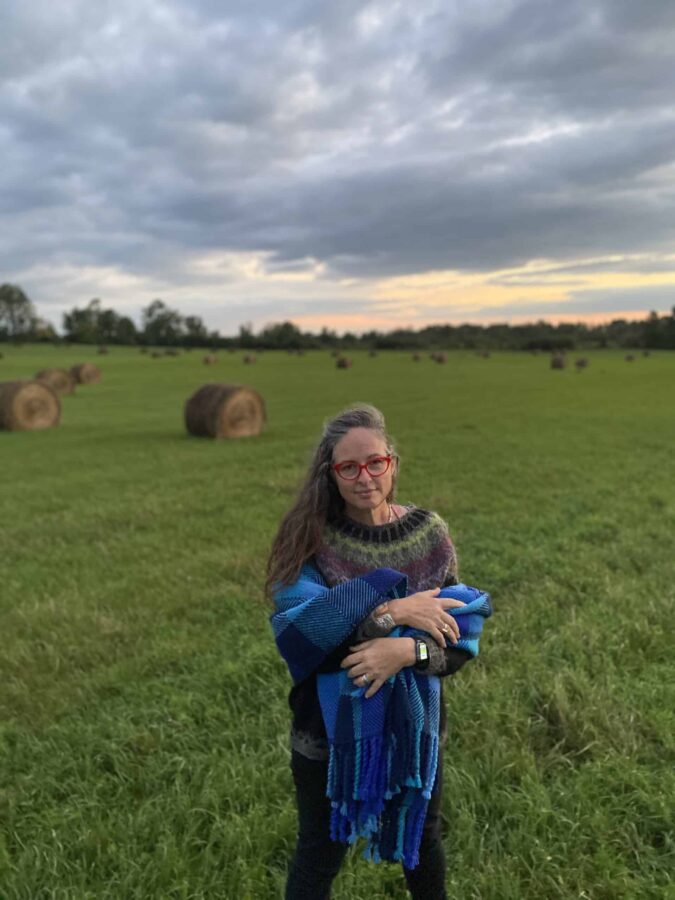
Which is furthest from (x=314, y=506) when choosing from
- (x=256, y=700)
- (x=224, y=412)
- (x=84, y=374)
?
(x=84, y=374)

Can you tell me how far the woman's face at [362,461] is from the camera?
7.25ft

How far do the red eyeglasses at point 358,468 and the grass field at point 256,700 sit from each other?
6.24 ft

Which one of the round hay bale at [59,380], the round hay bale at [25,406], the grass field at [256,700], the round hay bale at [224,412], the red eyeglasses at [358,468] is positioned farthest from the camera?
the round hay bale at [59,380]

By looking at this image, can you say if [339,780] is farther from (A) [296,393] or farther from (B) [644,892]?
(A) [296,393]

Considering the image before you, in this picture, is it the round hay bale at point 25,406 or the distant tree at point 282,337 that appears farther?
the distant tree at point 282,337

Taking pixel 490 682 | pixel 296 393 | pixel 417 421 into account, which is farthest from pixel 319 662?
pixel 296 393

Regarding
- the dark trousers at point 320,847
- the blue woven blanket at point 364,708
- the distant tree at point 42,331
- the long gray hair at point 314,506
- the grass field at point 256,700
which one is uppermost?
the distant tree at point 42,331

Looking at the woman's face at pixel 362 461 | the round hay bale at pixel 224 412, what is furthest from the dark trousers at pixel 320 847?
the round hay bale at pixel 224 412

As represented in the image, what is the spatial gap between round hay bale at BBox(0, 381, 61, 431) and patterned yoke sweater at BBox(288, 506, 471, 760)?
20427mm

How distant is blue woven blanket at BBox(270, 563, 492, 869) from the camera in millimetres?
2012

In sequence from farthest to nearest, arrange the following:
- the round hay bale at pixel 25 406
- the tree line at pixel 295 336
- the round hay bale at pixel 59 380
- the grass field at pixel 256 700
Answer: the tree line at pixel 295 336 < the round hay bale at pixel 59 380 < the round hay bale at pixel 25 406 < the grass field at pixel 256 700

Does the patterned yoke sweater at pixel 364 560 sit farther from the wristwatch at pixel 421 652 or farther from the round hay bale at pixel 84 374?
the round hay bale at pixel 84 374

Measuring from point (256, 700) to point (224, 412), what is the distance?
525 inches

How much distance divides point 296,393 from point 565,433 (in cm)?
1741
